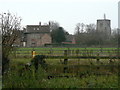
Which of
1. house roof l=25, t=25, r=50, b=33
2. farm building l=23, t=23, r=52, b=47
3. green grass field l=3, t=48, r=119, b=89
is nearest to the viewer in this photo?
green grass field l=3, t=48, r=119, b=89

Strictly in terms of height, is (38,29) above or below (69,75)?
above

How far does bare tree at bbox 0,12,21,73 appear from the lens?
293 inches

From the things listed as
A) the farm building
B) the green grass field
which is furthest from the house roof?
the green grass field

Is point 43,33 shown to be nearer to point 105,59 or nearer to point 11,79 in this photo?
point 105,59

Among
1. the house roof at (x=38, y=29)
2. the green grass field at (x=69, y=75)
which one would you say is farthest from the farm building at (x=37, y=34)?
the green grass field at (x=69, y=75)

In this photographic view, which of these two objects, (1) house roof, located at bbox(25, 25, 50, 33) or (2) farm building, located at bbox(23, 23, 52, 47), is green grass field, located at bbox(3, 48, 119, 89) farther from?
(1) house roof, located at bbox(25, 25, 50, 33)

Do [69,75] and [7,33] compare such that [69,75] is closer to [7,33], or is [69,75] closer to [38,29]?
[7,33]

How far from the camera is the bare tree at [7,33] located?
7443mm

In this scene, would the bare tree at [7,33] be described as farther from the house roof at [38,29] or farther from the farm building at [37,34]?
the house roof at [38,29]

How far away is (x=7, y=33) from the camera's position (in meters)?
7.98

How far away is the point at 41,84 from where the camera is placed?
18.1ft

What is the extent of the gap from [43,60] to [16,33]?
1.90 metres

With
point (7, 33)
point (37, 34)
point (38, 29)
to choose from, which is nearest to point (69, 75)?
point (7, 33)

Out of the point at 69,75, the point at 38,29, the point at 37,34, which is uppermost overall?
the point at 38,29
